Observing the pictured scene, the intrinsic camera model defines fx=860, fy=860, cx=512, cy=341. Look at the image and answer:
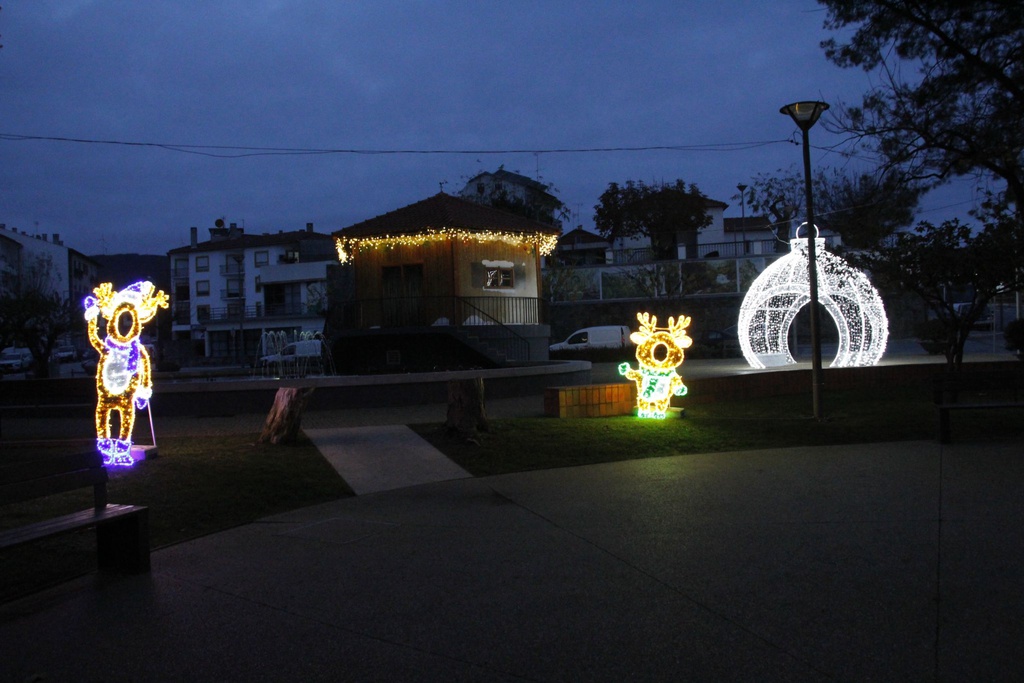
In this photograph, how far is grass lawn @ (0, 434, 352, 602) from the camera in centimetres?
647

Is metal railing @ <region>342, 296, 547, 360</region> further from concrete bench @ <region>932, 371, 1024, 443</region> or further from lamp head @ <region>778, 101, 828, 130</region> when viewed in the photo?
concrete bench @ <region>932, 371, 1024, 443</region>

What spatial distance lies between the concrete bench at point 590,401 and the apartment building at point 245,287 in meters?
46.0

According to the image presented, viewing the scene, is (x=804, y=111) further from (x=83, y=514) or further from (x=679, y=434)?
(x=83, y=514)

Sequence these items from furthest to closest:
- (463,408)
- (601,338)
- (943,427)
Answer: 1. (601,338)
2. (463,408)
3. (943,427)

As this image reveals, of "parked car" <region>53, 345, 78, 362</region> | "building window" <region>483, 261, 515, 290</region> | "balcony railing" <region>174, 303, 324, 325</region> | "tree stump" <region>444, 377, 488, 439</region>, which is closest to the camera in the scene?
"tree stump" <region>444, 377, 488, 439</region>

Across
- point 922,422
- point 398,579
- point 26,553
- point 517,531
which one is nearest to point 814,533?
point 517,531

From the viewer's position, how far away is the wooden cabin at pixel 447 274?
24.3 meters

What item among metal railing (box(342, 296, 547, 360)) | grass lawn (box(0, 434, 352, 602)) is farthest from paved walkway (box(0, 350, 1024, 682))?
Answer: metal railing (box(342, 296, 547, 360))

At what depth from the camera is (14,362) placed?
52125mm

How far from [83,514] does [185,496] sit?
95.2 inches

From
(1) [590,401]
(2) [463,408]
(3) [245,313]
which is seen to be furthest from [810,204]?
(3) [245,313]

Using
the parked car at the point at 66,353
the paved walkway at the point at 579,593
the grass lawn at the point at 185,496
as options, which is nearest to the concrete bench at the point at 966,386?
the paved walkway at the point at 579,593

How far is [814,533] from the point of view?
6.67m

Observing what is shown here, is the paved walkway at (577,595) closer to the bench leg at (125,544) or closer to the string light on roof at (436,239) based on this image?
the bench leg at (125,544)
